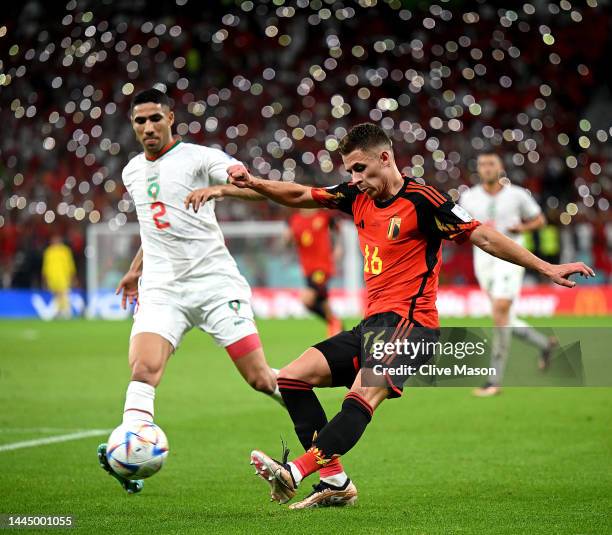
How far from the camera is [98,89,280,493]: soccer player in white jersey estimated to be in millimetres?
6680

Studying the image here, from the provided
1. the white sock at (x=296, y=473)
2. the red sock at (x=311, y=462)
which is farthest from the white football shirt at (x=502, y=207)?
the white sock at (x=296, y=473)

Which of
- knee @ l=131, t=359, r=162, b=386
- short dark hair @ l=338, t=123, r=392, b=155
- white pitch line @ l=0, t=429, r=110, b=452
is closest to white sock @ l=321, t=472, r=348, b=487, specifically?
knee @ l=131, t=359, r=162, b=386

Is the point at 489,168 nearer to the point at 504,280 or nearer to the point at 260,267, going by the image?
the point at 504,280

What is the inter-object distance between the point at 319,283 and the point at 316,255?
0.47m

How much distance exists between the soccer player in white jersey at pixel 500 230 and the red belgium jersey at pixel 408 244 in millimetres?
5466

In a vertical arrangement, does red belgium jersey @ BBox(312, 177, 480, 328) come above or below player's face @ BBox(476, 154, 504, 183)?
below

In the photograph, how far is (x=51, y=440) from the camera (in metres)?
8.52

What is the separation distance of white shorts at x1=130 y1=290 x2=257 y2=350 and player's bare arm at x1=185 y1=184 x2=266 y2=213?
0.91 meters

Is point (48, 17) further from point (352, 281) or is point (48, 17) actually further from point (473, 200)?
point (473, 200)

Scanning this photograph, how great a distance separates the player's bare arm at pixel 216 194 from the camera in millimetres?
5836

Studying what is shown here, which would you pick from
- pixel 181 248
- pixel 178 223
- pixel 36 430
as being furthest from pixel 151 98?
pixel 36 430

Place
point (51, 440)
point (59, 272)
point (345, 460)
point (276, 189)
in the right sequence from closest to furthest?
point (276, 189) → point (345, 460) → point (51, 440) → point (59, 272)

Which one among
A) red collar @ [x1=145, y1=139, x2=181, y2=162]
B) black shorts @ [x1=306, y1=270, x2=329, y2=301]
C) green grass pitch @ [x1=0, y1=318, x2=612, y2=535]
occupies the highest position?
red collar @ [x1=145, y1=139, x2=181, y2=162]

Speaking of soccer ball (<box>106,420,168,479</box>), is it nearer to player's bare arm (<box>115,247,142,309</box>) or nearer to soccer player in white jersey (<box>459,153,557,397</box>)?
player's bare arm (<box>115,247,142,309</box>)
